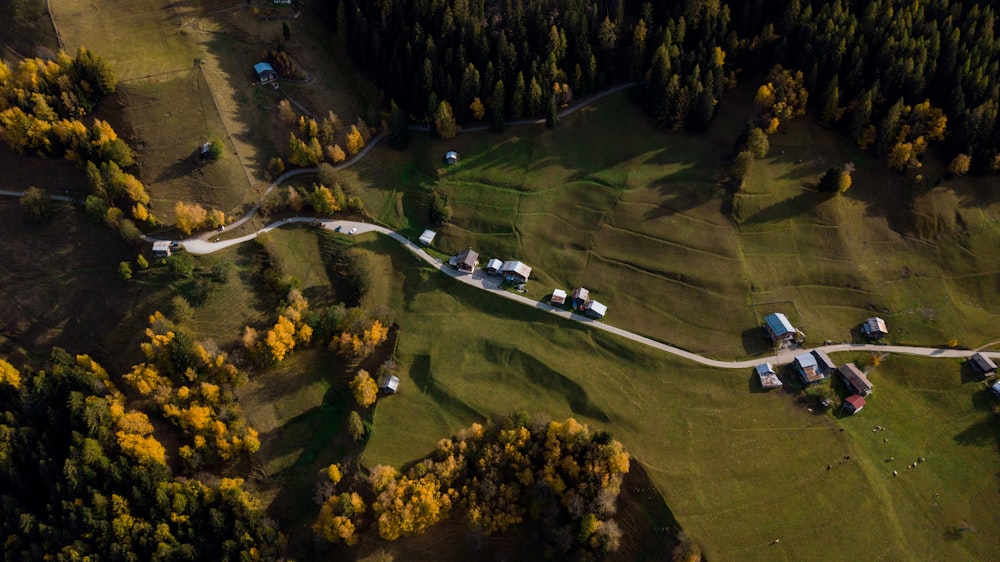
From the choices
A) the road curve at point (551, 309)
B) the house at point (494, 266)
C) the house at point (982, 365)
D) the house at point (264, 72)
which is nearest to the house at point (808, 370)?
the road curve at point (551, 309)

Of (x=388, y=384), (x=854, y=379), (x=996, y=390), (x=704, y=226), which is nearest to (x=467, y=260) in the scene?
(x=388, y=384)

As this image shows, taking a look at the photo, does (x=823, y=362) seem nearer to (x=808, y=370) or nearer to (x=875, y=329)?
(x=808, y=370)

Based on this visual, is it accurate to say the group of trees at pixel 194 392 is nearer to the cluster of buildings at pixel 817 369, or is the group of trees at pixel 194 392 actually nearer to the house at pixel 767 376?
the house at pixel 767 376

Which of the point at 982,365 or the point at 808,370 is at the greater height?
the point at 982,365

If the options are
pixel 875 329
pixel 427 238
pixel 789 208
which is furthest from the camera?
pixel 427 238

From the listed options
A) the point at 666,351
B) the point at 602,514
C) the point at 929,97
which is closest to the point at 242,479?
the point at 602,514

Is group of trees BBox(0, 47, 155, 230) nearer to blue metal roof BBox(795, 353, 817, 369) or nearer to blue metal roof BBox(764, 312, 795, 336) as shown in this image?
blue metal roof BBox(764, 312, 795, 336)

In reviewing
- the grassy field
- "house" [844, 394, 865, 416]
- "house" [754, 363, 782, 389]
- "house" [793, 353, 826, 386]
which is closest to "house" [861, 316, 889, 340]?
the grassy field
